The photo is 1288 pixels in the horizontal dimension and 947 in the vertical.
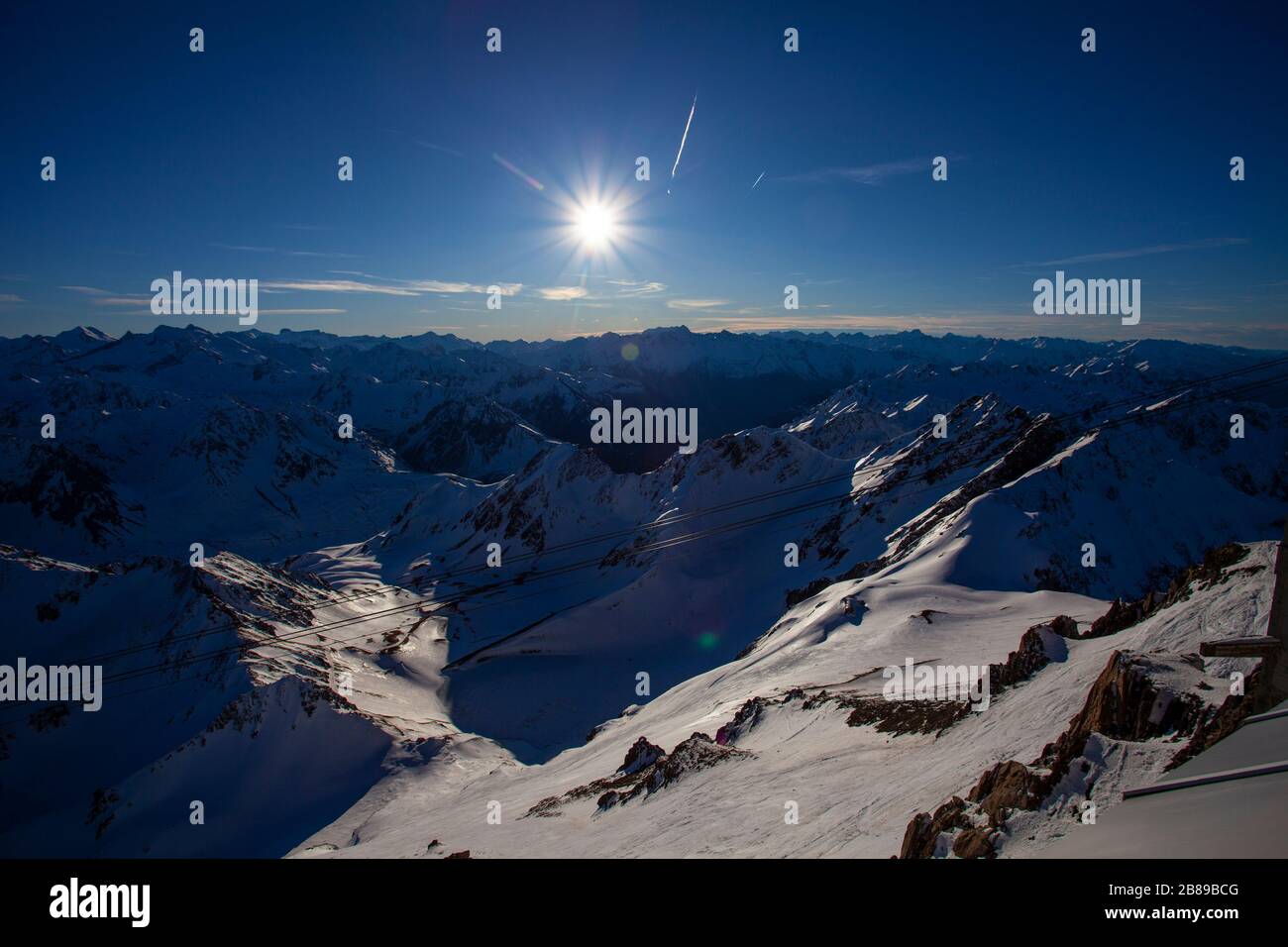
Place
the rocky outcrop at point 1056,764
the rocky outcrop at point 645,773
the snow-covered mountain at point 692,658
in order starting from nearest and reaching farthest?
the rocky outcrop at point 1056,764, the snow-covered mountain at point 692,658, the rocky outcrop at point 645,773

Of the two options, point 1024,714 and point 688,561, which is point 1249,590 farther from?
point 688,561

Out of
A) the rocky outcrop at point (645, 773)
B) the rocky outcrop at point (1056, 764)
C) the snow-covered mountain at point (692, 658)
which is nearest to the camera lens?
the rocky outcrop at point (1056, 764)

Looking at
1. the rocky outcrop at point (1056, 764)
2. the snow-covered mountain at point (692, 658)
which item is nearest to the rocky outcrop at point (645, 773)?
the snow-covered mountain at point (692, 658)

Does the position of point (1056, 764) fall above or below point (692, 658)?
above

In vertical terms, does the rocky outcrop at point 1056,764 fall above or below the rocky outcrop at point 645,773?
above

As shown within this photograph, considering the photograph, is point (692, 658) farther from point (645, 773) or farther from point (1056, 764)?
point (1056, 764)

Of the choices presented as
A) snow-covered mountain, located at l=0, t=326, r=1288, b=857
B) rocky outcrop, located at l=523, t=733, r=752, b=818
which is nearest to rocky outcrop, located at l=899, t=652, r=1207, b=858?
snow-covered mountain, located at l=0, t=326, r=1288, b=857

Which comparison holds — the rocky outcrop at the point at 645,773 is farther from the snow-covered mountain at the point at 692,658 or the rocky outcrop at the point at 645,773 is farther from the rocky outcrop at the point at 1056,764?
the rocky outcrop at the point at 1056,764

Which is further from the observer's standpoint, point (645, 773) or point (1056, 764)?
point (645, 773)

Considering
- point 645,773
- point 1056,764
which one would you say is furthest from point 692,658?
point 1056,764

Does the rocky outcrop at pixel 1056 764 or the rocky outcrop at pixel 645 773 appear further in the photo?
the rocky outcrop at pixel 645 773

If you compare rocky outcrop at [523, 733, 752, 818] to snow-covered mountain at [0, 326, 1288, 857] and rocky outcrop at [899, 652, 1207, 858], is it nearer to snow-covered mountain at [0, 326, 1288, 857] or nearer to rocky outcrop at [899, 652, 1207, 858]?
snow-covered mountain at [0, 326, 1288, 857]
